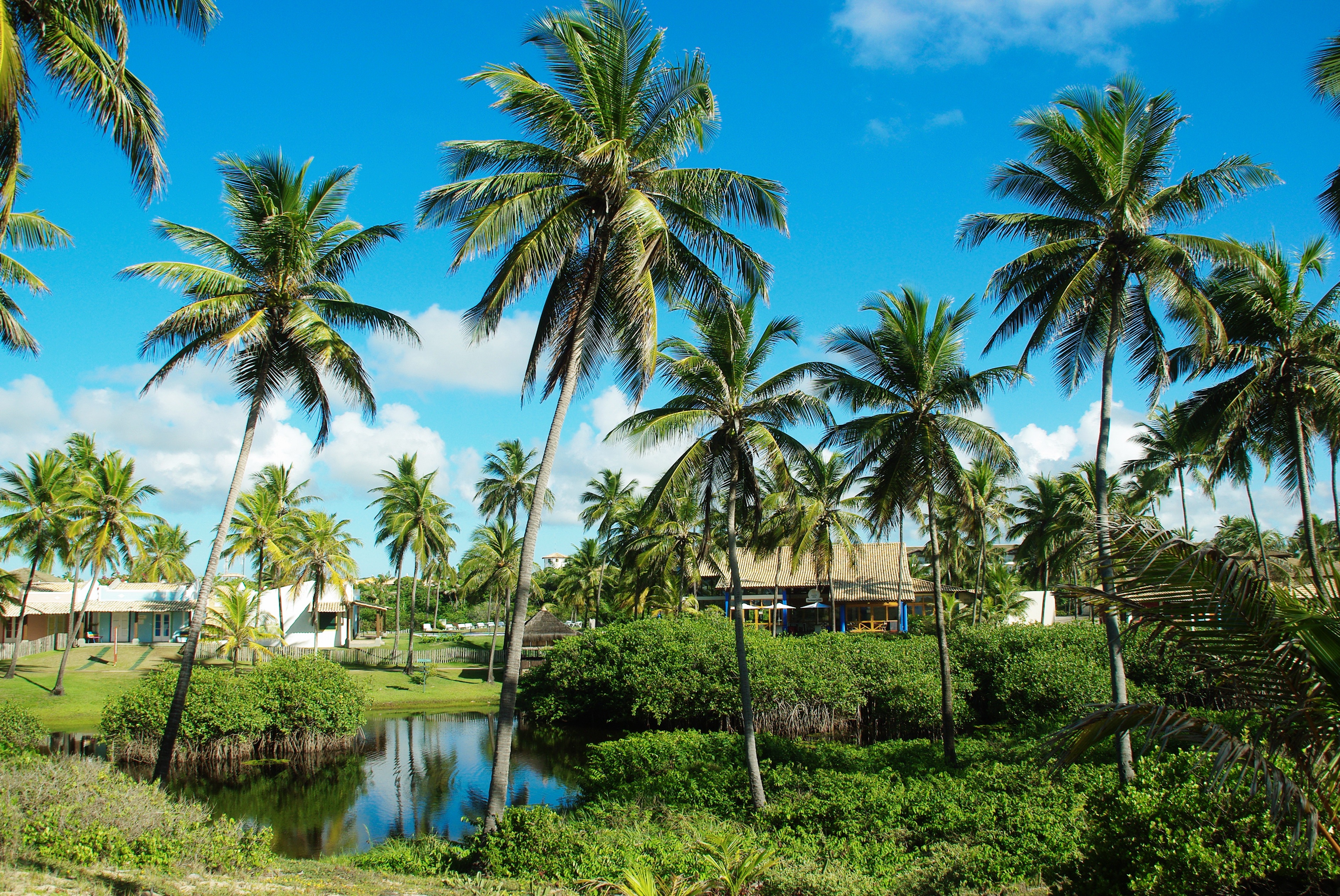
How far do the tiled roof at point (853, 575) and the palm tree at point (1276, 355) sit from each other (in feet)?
79.0

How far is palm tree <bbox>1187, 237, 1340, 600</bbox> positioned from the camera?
17828mm

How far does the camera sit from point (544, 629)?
151ft

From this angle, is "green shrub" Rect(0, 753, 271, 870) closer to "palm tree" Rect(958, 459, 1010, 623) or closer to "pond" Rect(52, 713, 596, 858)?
"pond" Rect(52, 713, 596, 858)

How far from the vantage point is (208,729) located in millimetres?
23281

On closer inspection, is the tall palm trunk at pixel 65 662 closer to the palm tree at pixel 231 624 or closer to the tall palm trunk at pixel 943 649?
the palm tree at pixel 231 624

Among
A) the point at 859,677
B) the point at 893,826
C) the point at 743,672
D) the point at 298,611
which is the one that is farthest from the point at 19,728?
the point at 298,611

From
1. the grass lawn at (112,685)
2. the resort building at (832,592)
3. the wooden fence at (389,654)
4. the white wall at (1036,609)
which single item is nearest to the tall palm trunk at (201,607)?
the grass lawn at (112,685)

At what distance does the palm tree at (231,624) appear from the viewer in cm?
3688

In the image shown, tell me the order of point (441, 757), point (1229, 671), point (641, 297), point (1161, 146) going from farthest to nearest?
1. point (441, 757)
2. point (1161, 146)
3. point (641, 297)
4. point (1229, 671)

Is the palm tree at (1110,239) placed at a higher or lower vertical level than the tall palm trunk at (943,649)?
higher

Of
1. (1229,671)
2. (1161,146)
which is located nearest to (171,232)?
(1229,671)

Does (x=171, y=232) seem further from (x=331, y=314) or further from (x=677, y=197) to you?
(x=677, y=197)

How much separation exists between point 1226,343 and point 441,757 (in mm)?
24374

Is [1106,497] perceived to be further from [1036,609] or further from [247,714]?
[1036,609]
